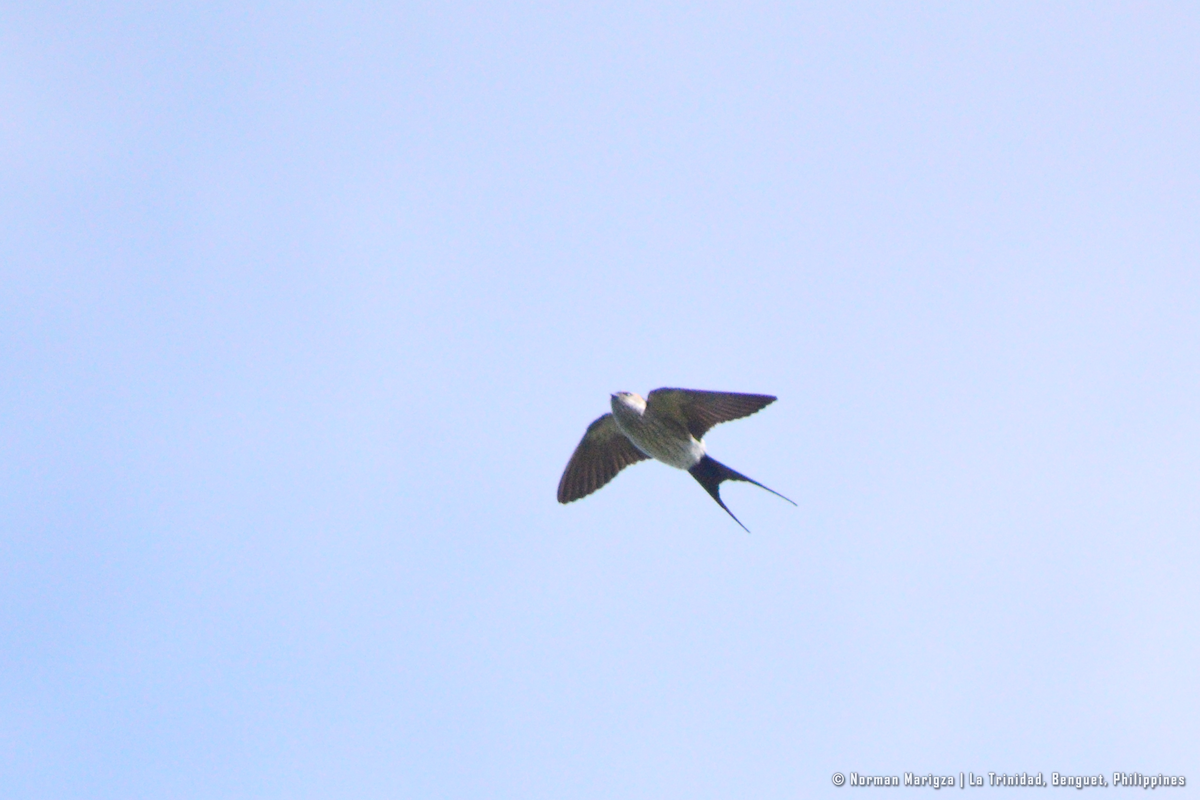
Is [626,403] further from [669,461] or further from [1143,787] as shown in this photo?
[1143,787]

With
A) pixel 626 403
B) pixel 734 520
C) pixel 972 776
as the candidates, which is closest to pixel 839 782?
pixel 972 776

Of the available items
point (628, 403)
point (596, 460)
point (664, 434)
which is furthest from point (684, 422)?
point (596, 460)

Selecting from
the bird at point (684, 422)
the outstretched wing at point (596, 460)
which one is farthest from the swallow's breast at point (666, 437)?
the outstretched wing at point (596, 460)

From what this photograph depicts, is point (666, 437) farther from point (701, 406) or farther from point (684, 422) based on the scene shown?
point (701, 406)

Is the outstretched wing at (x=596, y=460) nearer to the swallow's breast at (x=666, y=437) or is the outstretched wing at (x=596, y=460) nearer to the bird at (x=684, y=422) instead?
the bird at (x=684, y=422)

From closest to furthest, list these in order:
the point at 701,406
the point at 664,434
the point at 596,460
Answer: the point at 701,406, the point at 664,434, the point at 596,460

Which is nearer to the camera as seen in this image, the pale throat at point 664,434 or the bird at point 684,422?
the bird at point 684,422
